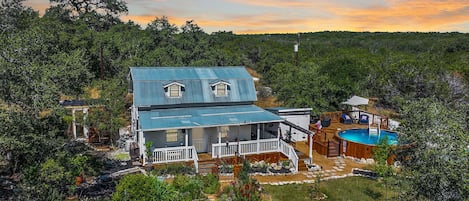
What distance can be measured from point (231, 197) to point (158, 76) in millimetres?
10473

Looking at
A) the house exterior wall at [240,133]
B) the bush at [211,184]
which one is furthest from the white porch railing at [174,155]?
the house exterior wall at [240,133]

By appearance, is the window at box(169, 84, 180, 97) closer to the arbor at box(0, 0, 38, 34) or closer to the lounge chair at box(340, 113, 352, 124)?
the lounge chair at box(340, 113, 352, 124)

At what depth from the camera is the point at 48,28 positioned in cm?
3356

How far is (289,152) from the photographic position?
67.6 ft

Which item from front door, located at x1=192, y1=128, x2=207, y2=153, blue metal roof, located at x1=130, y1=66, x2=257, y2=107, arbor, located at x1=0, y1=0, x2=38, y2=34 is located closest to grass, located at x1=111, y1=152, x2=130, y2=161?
blue metal roof, located at x1=130, y1=66, x2=257, y2=107

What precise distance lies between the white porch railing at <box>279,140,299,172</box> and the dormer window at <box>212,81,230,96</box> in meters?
4.95

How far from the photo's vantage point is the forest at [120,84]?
1138 cm

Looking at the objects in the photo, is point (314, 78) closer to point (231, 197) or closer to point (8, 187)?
point (231, 197)

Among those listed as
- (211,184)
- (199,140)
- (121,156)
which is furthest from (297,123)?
(121,156)

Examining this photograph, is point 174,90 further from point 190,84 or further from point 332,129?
point 332,129

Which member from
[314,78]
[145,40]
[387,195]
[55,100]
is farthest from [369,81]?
[55,100]

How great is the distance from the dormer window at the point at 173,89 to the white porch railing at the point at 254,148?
4.29 metres

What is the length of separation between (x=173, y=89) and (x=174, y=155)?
441 cm

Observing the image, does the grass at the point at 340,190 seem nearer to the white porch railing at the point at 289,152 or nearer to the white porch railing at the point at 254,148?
the white porch railing at the point at 289,152
